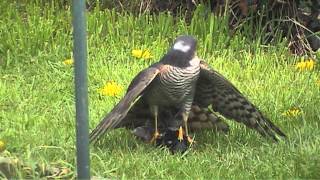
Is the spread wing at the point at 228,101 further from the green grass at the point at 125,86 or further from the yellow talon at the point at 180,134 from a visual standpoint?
the yellow talon at the point at 180,134

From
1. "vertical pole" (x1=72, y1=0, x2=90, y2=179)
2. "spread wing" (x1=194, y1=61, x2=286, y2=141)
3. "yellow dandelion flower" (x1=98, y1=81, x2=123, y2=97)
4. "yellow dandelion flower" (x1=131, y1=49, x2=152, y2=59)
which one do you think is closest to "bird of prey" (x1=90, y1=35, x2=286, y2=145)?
Result: "spread wing" (x1=194, y1=61, x2=286, y2=141)

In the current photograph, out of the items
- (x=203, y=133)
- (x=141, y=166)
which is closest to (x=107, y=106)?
(x=203, y=133)

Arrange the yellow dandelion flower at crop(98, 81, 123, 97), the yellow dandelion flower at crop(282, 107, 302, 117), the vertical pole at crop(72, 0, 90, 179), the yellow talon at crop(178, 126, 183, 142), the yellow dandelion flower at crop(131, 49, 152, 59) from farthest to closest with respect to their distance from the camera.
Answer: the yellow dandelion flower at crop(131, 49, 152, 59) < the yellow dandelion flower at crop(98, 81, 123, 97) < the yellow dandelion flower at crop(282, 107, 302, 117) < the yellow talon at crop(178, 126, 183, 142) < the vertical pole at crop(72, 0, 90, 179)

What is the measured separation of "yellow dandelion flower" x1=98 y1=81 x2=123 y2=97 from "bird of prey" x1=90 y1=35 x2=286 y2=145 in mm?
860

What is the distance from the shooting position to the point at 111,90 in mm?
5527

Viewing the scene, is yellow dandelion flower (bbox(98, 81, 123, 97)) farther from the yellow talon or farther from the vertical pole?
the vertical pole

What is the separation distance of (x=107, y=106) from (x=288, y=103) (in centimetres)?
121

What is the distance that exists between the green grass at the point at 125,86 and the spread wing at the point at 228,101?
0.34 ft

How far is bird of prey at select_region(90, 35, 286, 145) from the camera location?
428 centimetres

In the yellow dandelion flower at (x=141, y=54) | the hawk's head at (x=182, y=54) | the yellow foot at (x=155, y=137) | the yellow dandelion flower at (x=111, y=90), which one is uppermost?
the hawk's head at (x=182, y=54)

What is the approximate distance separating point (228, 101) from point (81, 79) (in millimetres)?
1932

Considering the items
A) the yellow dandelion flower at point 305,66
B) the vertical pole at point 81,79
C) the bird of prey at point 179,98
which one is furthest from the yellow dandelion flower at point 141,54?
the vertical pole at point 81,79

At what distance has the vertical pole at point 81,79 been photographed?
2.73 m

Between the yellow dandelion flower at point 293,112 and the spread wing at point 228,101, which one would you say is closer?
the spread wing at point 228,101
